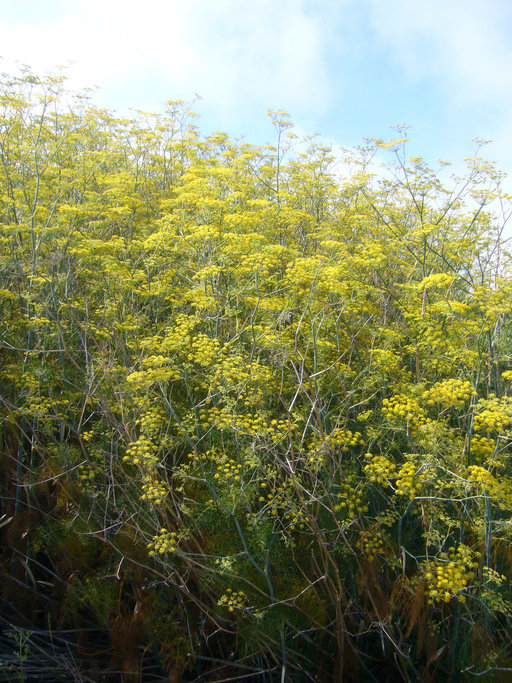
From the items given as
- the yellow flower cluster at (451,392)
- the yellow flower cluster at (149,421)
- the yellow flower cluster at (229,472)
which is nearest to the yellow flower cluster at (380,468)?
the yellow flower cluster at (451,392)

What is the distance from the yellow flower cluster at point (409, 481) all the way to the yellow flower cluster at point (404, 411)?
0.32 m

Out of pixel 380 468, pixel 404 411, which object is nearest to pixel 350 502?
pixel 380 468

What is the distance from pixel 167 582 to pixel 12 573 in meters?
1.58

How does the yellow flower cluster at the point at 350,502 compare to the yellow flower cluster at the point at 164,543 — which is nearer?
the yellow flower cluster at the point at 164,543

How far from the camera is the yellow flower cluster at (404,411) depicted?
10.2 feet

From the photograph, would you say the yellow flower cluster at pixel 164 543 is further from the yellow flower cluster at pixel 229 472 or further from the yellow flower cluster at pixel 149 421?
the yellow flower cluster at pixel 149 421

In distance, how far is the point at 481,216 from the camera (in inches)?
224

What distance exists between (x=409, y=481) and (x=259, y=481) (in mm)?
1542

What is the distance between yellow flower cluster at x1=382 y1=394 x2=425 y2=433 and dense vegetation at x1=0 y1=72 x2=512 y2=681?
2 centimetres

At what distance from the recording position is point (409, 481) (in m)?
2.81

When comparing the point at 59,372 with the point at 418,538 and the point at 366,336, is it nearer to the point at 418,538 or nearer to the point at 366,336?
the point at 366,336

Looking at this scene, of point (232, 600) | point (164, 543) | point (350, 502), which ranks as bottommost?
point (232, 600)

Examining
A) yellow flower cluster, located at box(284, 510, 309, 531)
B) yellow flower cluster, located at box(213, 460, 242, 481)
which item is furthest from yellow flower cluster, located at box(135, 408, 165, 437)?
yellow flower cluster, located at box(284, 510, 309, 531)

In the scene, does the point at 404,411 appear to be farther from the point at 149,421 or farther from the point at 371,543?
the point at 149,421
